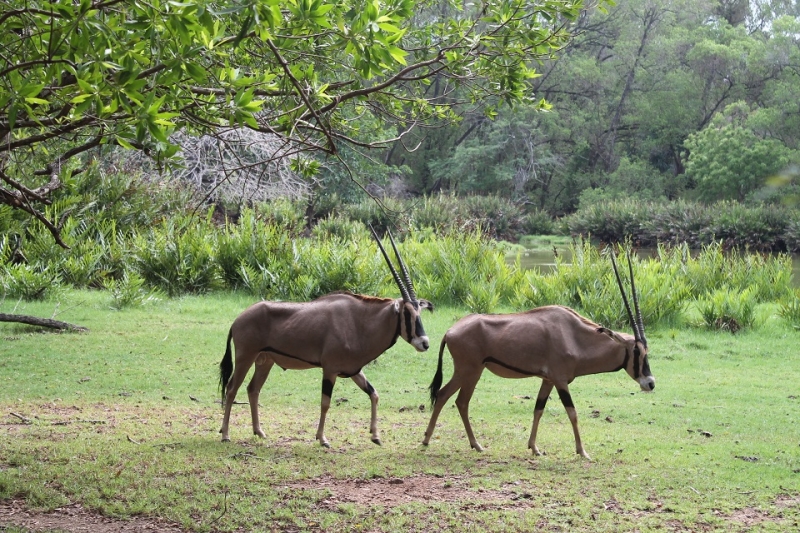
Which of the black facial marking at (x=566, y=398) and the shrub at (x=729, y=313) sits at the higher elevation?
the black facial marking at (x=566, y=398)

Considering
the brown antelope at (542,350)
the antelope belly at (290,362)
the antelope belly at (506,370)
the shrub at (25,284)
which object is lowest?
the shrub at (25,284)

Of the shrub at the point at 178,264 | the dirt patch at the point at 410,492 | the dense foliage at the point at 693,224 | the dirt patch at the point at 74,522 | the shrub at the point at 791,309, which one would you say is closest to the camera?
the dirt patch at the point at 74,522

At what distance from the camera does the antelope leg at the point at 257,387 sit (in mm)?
7375

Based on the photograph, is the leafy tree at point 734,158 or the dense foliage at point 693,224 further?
the dense foliage at point 693,224

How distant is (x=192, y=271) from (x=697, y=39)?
1869 inches

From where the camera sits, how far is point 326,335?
705 cm

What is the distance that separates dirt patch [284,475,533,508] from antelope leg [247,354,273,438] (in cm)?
134

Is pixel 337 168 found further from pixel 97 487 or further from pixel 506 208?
pixel 97 487

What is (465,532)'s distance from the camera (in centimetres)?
517

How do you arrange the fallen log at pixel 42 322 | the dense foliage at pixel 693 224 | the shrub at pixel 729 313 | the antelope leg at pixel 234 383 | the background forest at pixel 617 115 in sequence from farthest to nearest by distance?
the background forest at pixel 617 115
the dense foliage at pixel 693 224
the shrub at pixel 729 313
the fallen log at pixel 42 322
the antelope leg at pixel 234 383

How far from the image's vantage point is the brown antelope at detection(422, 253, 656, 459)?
271 inches

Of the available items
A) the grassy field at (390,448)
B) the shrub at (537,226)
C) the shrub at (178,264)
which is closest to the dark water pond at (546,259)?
the shrub at (537,226)

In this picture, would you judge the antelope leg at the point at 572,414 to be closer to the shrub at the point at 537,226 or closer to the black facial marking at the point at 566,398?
the black facial marking at the point at 566,398

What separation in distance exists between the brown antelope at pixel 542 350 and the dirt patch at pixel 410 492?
3.35 feet
